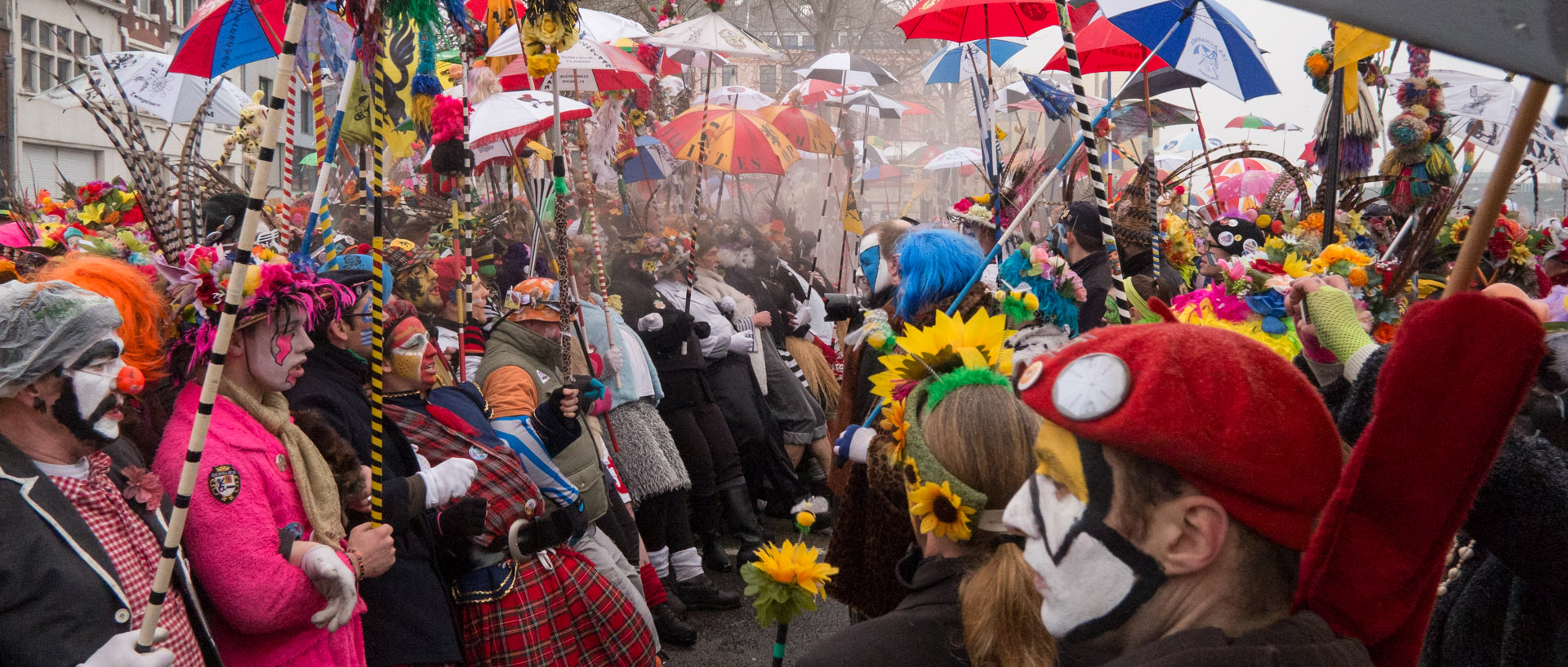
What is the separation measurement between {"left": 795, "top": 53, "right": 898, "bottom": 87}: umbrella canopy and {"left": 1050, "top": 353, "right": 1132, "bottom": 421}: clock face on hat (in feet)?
34.4

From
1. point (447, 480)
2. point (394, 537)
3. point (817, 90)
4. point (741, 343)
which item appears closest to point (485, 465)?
point (447, 480)

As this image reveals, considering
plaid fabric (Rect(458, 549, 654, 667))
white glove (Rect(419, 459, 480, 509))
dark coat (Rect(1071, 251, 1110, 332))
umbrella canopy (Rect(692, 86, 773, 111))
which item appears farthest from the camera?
umbrella canopy (Rect(692, 86, 773, 111))

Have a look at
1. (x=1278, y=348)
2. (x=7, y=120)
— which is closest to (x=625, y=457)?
(x=1278, y=348)

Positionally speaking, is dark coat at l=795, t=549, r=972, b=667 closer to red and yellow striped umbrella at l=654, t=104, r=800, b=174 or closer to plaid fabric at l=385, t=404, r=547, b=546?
plaid fabric at l=385, t=404, r=547, b=546

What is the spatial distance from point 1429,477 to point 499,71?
5871 mm

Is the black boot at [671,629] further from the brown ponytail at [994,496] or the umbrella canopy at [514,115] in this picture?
the brown ponytail at [994,496]

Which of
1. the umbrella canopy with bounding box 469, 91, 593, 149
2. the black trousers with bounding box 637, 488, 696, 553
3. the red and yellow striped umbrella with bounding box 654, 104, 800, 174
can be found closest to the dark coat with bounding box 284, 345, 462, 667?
the umbrella canopy with bounding box 469, 91, 593, 149

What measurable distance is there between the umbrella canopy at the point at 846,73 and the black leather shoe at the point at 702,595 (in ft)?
23.6

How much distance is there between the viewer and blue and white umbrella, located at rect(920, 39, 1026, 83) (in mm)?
9859

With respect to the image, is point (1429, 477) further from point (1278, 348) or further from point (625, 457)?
point (625, 457)

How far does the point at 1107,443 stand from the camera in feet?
4.16

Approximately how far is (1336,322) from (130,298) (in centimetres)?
267

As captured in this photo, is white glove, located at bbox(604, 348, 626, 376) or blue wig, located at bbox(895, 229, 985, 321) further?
white glove, located at bbox(604, 348, 626, 376)

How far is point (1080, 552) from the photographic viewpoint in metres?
1.29
